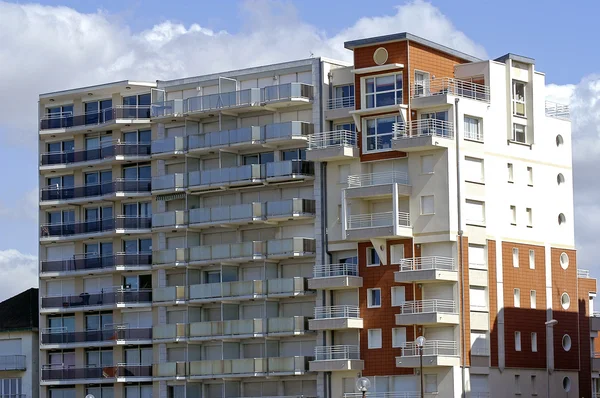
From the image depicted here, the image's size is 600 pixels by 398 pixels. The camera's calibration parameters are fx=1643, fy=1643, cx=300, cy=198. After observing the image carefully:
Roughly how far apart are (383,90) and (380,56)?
7.36 feet

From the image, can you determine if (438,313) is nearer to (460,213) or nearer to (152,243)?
(460,213)

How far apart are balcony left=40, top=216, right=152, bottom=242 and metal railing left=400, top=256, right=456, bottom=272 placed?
68.4 ft

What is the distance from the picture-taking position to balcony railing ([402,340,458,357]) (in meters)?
103

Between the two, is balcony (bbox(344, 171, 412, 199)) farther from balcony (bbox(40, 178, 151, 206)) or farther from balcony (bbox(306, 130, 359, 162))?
balcony (bbox(40, 178, 151, 206))

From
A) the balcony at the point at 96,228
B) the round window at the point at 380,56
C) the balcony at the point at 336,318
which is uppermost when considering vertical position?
the round window at the point at 380,56

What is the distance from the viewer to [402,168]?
4163 inches

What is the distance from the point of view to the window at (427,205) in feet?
343

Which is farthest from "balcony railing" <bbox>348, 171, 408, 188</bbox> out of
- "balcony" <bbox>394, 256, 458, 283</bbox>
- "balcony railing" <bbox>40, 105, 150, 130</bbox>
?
"balcony railing" <bbox>40, 105, 150, 130</bbox>

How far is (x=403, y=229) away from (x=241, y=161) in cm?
1467

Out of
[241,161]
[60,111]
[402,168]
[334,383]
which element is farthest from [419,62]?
[60,111]

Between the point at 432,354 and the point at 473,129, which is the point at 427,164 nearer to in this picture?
the point at 473,129

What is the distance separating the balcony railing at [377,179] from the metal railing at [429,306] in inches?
306

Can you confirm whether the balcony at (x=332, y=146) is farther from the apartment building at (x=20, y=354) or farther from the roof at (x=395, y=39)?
the apartment building at (x=20, y=354)

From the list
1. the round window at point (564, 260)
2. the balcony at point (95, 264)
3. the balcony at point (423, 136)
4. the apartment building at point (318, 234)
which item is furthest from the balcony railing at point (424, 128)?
the balcony at point (95, 264)
